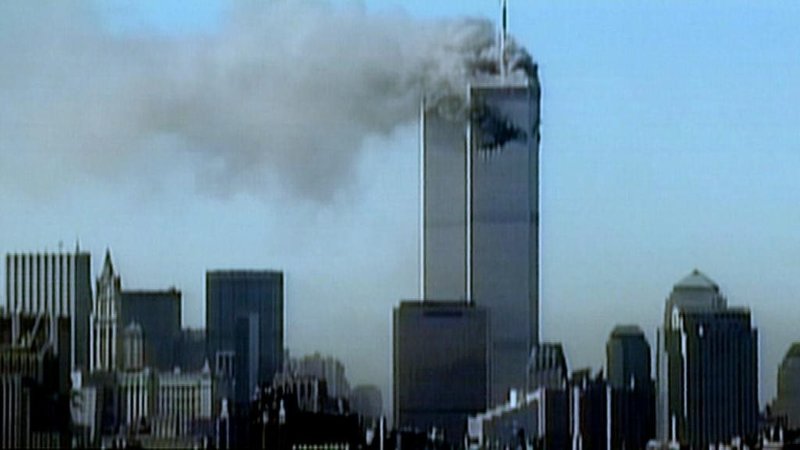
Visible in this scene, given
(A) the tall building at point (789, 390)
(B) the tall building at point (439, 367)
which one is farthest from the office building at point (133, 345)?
(A) the tall building at point (789, 390)

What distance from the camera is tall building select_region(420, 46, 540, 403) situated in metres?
5.84

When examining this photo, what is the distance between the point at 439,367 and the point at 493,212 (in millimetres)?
570

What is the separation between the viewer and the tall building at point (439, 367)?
18.7ft

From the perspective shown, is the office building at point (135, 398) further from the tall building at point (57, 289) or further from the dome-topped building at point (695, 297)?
the dome-topped building at point (695, 297)

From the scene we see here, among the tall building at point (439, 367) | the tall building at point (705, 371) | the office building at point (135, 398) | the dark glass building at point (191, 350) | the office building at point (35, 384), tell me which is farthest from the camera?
the tall building at point (705, 371)

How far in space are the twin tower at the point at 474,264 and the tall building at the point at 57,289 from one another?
0.99 metres

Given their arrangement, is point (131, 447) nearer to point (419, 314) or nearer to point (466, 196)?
point (419, 314)

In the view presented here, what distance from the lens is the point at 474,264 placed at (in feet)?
19.4

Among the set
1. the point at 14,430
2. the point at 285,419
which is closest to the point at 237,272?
the point at 285,419

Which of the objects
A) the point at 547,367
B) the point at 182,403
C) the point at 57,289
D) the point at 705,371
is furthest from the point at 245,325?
the point at 705,371

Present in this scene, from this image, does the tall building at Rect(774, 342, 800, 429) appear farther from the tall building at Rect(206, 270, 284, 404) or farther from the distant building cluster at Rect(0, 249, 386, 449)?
the tall building at Rect(206, 270, 284, 404)

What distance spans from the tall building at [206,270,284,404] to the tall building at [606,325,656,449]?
3.54 feet

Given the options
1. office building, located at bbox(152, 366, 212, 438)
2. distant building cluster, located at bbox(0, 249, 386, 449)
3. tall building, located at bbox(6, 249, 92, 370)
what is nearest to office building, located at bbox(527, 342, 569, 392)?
distant building cluster, located at bbox(0, 249, 386, 449)

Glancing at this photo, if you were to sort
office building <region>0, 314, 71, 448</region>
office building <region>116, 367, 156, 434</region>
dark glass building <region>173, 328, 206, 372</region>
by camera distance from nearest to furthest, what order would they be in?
office building <region>0, 314, 71, 448</region> → office building <region>116, 367, 156, 434</region> → dark glass building <region>173, 328, 206, 372</region>
